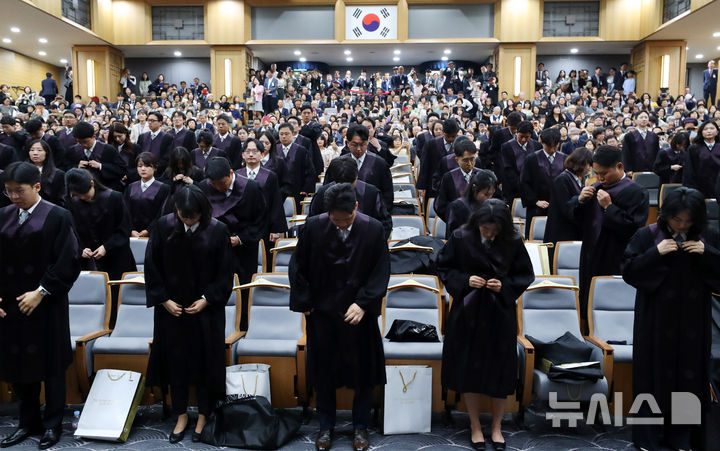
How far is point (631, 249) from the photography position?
11.9 feet

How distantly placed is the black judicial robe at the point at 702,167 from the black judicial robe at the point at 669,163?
1.04 m

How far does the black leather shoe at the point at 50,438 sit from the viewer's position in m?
3.75

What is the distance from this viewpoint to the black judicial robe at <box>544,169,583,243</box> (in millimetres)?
5391

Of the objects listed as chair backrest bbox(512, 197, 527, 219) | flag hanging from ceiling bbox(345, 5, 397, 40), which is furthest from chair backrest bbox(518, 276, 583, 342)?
flag hanging from ceiling bbox(345, 5, 397, 40)

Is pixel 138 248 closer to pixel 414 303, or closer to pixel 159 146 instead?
pixel 159 146

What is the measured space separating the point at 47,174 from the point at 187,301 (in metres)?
3.24

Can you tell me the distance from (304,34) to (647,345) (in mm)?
20490

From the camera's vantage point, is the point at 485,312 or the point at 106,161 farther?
the point at 106,161

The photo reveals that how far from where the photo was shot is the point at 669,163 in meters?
8.84

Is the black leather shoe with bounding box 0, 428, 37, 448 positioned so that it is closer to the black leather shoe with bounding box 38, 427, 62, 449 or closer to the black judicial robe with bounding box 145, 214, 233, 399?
the black leather shoe with bounding box 38, 427, 62, 449

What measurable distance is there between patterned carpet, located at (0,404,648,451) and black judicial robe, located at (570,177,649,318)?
1136 millimetres

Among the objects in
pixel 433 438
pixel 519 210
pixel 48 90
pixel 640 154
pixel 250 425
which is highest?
pixel 48 90

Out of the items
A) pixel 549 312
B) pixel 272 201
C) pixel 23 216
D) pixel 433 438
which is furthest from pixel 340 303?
pixel 272 201

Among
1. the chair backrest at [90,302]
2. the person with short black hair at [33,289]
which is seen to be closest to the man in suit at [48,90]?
the chair backrest at [90,302]
